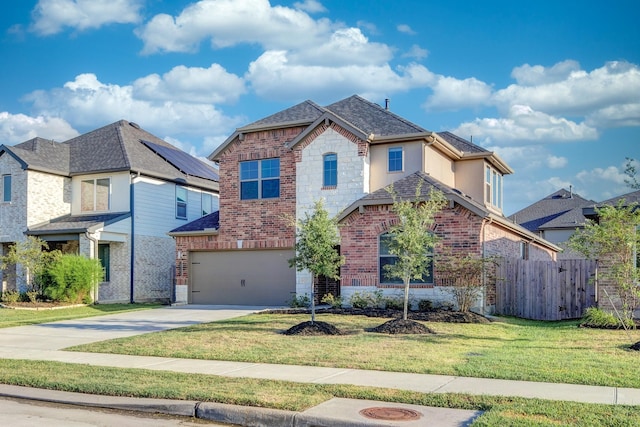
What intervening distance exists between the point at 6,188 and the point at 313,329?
764 inches

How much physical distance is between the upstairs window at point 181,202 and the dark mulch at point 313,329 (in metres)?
16.6

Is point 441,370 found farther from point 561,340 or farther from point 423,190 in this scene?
point 423,190

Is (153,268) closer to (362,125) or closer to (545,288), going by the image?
(362,125)

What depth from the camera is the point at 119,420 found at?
27.4 feet

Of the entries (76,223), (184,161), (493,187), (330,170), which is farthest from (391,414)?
(184,161)

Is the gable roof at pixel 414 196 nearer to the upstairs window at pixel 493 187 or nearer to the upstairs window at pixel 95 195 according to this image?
the upstairs window at pixel 493 187

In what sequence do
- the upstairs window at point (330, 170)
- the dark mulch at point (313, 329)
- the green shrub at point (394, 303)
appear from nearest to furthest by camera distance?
the dark mulch at point (313, 329), the green shrub at point (394, 303), the upstairs window at point (330, 170)

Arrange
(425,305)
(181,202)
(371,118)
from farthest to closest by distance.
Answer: (181,202)
(371,118)
(425,305)

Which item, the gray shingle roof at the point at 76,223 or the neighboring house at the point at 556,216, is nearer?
the gray shingle roof at the point at 76,223

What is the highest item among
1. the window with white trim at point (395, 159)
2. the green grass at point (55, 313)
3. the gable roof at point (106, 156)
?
the gable roof at point (106, 156)

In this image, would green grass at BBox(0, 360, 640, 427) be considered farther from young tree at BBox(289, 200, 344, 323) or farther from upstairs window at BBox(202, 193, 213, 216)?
upstairs window at BBox(202, 193, 213, 216)

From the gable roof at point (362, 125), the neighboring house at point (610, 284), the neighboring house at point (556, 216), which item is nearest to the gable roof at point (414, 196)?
the gable roof at point (362, 125)

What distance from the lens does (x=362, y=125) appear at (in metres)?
24.4

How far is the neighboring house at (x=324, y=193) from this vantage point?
70.8 feet
